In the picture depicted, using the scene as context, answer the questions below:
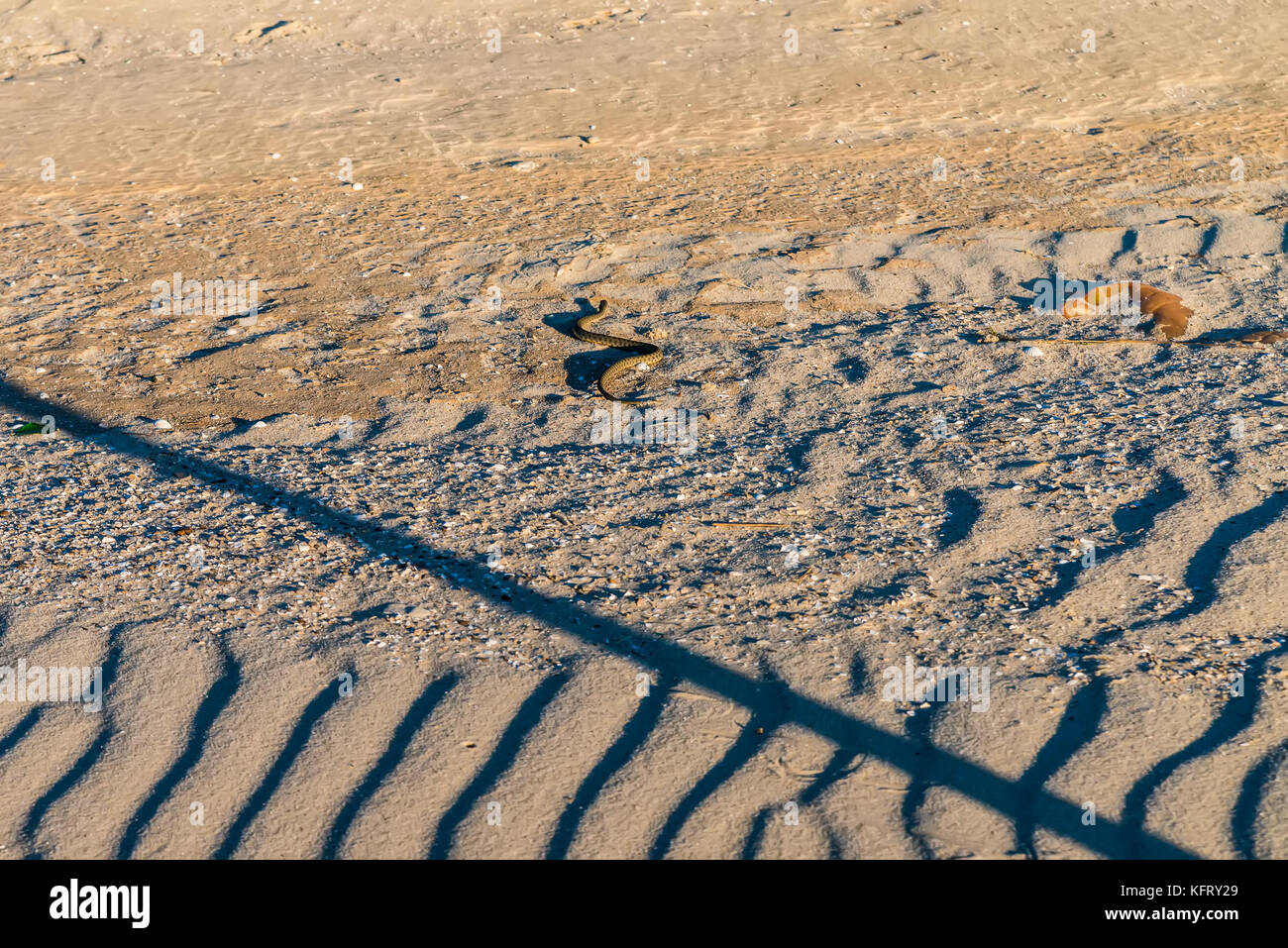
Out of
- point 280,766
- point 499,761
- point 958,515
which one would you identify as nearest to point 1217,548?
point 958,515

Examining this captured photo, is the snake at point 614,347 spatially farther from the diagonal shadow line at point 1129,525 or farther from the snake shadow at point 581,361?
the diagonal shadow line at point 1129,525

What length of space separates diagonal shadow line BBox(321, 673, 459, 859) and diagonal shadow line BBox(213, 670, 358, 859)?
0.76 ft

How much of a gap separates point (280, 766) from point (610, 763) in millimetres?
935

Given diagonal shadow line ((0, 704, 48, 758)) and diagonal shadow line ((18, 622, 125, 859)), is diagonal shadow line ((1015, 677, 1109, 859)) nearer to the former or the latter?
diagonal shadow line ((18, 622, 125, 859))

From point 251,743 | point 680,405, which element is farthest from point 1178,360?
point 251,743

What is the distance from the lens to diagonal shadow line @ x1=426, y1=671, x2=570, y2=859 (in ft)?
9.99

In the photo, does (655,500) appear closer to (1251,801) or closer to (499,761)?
(499,761)

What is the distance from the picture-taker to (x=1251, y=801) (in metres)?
2.98

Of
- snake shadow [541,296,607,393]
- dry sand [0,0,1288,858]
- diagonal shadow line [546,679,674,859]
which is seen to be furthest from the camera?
snake shadow [541,296,607,393]

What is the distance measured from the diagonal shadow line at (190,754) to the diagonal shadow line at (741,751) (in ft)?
4.47

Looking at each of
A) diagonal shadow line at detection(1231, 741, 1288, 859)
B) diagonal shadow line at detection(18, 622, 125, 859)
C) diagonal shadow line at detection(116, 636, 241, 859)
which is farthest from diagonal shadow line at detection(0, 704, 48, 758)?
diagonal shadow line at detection(1231, 741, 1288, 859)

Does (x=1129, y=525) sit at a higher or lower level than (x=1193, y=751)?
higher

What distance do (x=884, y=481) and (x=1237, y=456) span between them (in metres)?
1.42
